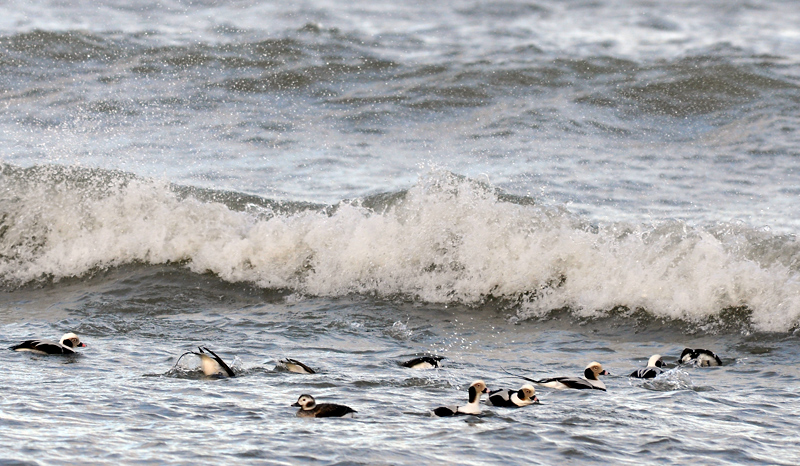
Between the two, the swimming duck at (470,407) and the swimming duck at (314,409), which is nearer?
the swimming duck at (314,409)

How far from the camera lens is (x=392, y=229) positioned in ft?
41.2

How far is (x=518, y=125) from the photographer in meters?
18.5

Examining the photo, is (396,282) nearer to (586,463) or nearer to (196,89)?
(586,463)

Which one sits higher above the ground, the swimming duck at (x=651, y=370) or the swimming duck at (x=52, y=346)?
the swimming duck at (x=651, y=370)

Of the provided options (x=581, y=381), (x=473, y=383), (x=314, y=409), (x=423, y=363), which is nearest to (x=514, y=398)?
(x=473, y=383)

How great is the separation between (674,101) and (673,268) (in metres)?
9.28

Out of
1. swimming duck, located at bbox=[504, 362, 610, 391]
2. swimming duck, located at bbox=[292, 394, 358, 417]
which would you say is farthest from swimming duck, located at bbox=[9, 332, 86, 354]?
swimming duck, located at bbox=[504, 362, 610, 391]

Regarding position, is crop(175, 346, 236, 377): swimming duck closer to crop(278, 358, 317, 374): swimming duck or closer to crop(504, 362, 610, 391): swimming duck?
crop(278, 358, 317, 374): swimming duck

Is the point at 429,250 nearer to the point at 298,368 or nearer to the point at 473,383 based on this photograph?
the point at 298,368

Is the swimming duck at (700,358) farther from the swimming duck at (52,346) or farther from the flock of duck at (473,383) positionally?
the swimming duck at (52,346)

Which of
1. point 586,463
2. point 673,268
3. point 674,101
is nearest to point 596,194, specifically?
point 673,268

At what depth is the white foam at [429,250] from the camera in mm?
11070

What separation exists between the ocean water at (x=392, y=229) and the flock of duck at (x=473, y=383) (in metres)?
0.14

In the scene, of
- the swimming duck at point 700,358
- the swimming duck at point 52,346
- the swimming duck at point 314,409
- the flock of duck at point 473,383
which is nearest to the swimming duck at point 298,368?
the flock of duck at point 473,383
